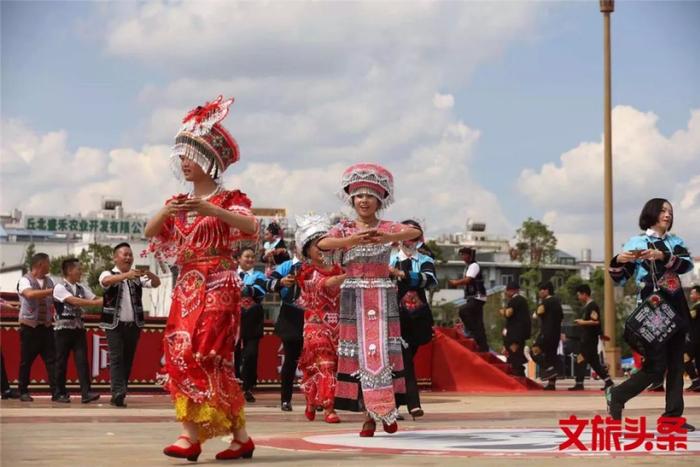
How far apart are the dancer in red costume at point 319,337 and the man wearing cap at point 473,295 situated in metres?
6.85

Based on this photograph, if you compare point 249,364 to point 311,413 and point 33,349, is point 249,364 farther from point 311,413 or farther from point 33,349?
point 311,413

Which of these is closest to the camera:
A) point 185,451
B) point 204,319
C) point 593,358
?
point 185,451

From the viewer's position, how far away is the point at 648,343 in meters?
10.4

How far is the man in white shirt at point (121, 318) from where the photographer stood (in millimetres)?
14961

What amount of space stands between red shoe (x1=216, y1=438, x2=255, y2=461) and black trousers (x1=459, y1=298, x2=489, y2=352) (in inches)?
491

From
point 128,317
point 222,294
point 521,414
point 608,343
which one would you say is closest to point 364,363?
point 222,294

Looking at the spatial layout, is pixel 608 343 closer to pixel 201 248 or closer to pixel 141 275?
pixel 141 275

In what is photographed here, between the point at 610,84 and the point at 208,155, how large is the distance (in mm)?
21477

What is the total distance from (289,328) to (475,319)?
721 centimetres

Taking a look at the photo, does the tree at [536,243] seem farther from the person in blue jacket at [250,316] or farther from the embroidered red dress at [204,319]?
the embroidered red dress at [204,319]

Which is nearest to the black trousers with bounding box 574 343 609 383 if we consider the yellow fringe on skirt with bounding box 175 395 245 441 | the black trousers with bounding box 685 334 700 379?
the black trousers with bounding box 685 334 700 379

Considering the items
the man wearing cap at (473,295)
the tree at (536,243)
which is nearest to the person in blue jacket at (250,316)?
the man wearing cap at (473,295)

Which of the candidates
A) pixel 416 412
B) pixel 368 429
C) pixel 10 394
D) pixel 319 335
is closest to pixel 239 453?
pixel 368 429

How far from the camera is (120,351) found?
1497cm
